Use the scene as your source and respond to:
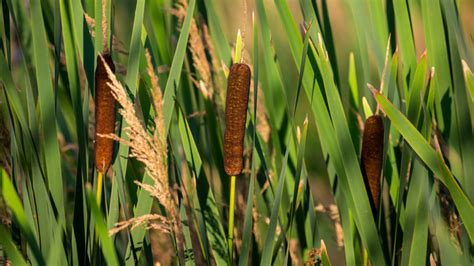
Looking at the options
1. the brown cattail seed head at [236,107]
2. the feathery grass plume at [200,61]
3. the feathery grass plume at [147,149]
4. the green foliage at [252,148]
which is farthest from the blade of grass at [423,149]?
the feathery grass plume at [200,61]

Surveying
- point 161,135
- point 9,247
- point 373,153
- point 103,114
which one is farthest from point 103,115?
point 373,153

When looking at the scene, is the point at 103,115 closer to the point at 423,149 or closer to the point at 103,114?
the point at 103,114

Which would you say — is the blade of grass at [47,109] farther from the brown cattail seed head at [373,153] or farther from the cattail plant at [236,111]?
the brown cattail seed head at [373,153]

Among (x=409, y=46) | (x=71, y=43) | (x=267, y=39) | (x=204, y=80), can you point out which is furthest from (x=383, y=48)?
(x=71, y=43)

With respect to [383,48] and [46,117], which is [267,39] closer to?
[383,48]

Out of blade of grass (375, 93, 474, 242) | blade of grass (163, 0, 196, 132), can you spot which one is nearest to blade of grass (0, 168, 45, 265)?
blade of grass (163, 0, 196, 132)
